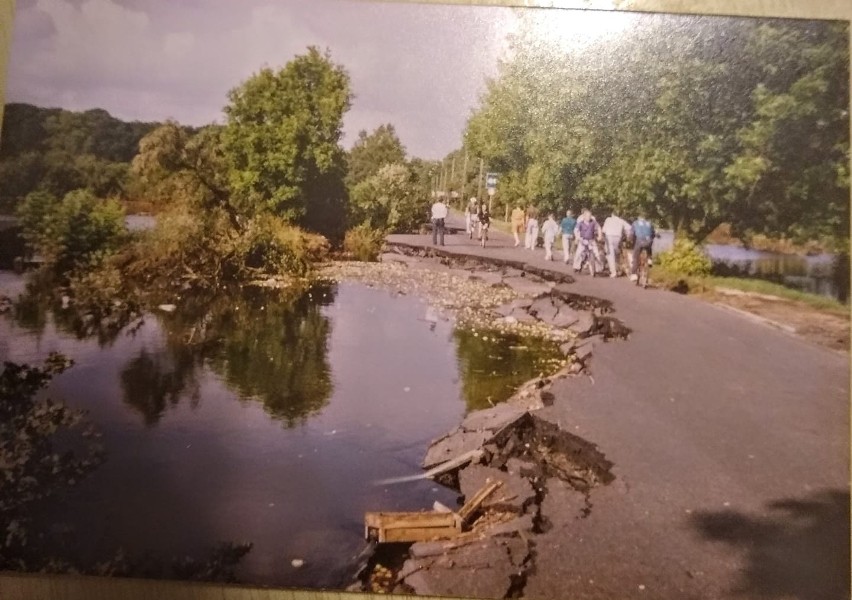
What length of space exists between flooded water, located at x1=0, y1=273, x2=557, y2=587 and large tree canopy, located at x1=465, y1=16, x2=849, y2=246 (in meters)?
0.48

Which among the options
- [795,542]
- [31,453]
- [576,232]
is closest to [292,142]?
[576,232]

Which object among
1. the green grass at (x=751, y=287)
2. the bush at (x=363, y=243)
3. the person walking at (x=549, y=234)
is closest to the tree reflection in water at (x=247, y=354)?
the bush at (x=363, y=243)

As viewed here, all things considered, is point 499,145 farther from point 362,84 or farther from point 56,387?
point 56,387

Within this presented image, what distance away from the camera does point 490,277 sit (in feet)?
6.29

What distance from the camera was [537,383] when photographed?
179 centimetres

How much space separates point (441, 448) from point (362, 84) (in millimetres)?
916

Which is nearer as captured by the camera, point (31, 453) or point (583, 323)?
point (31, 453)

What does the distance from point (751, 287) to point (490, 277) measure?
0.63 meters

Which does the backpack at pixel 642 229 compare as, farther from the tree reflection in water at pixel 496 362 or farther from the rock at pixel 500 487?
the rock at pixel 500 487

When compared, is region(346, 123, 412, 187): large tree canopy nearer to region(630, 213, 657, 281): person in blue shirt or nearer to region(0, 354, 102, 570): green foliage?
region(630, 213, 657, 281): person in blue shirt

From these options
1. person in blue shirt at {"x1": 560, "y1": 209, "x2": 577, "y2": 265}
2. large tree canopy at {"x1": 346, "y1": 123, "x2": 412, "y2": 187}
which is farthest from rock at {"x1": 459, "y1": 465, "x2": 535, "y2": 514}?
large tree canopy at {"x1": 346, "y1": 123, "x2": 412, "y2": 187}

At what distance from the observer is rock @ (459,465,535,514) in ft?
5.52

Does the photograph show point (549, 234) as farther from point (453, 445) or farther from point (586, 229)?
point (453, 445)

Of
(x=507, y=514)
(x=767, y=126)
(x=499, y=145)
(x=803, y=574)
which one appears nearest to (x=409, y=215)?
(x=499, y=145)
